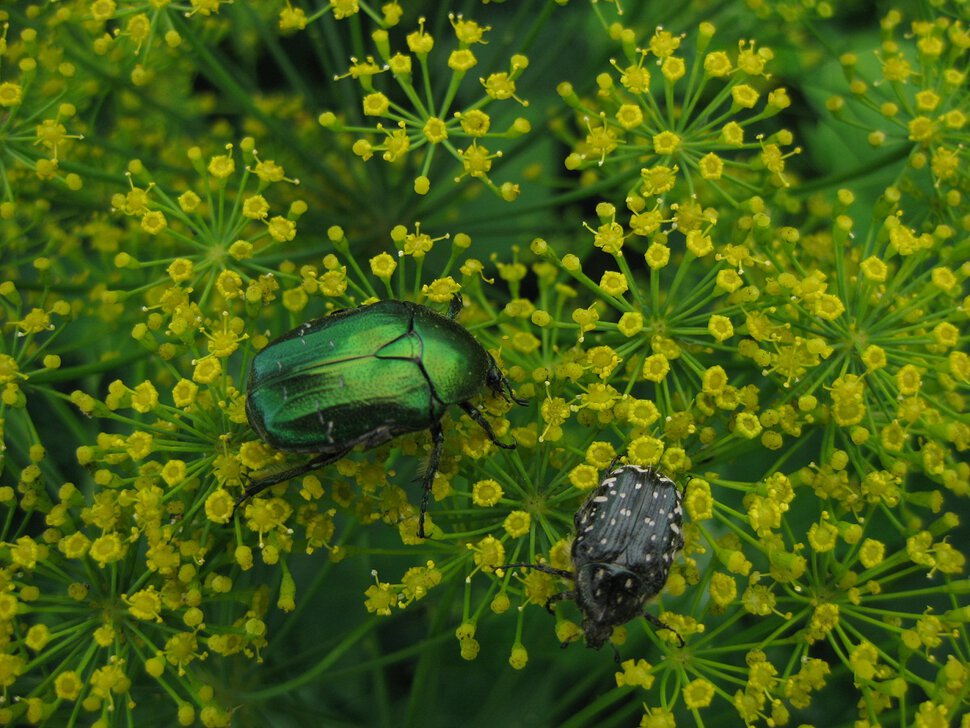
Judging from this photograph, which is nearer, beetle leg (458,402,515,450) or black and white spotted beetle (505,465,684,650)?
black and white spotted beetle (505,465,684,650)

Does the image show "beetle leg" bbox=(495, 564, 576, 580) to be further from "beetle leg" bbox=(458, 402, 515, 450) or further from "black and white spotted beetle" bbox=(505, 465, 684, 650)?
"beetle leg" bbox=(458, 402, 515, 450)

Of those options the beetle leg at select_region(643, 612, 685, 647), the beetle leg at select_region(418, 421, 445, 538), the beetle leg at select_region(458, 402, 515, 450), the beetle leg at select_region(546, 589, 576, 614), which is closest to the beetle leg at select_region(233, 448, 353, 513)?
the beetle leg at select_region(418, 421, 445, 538)

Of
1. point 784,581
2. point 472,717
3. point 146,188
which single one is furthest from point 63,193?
point 784,581

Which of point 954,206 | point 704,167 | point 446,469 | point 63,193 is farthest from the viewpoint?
point 63,193

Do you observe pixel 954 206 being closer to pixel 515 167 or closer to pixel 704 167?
pixel 704 167

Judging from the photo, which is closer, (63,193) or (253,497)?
(253,497)
